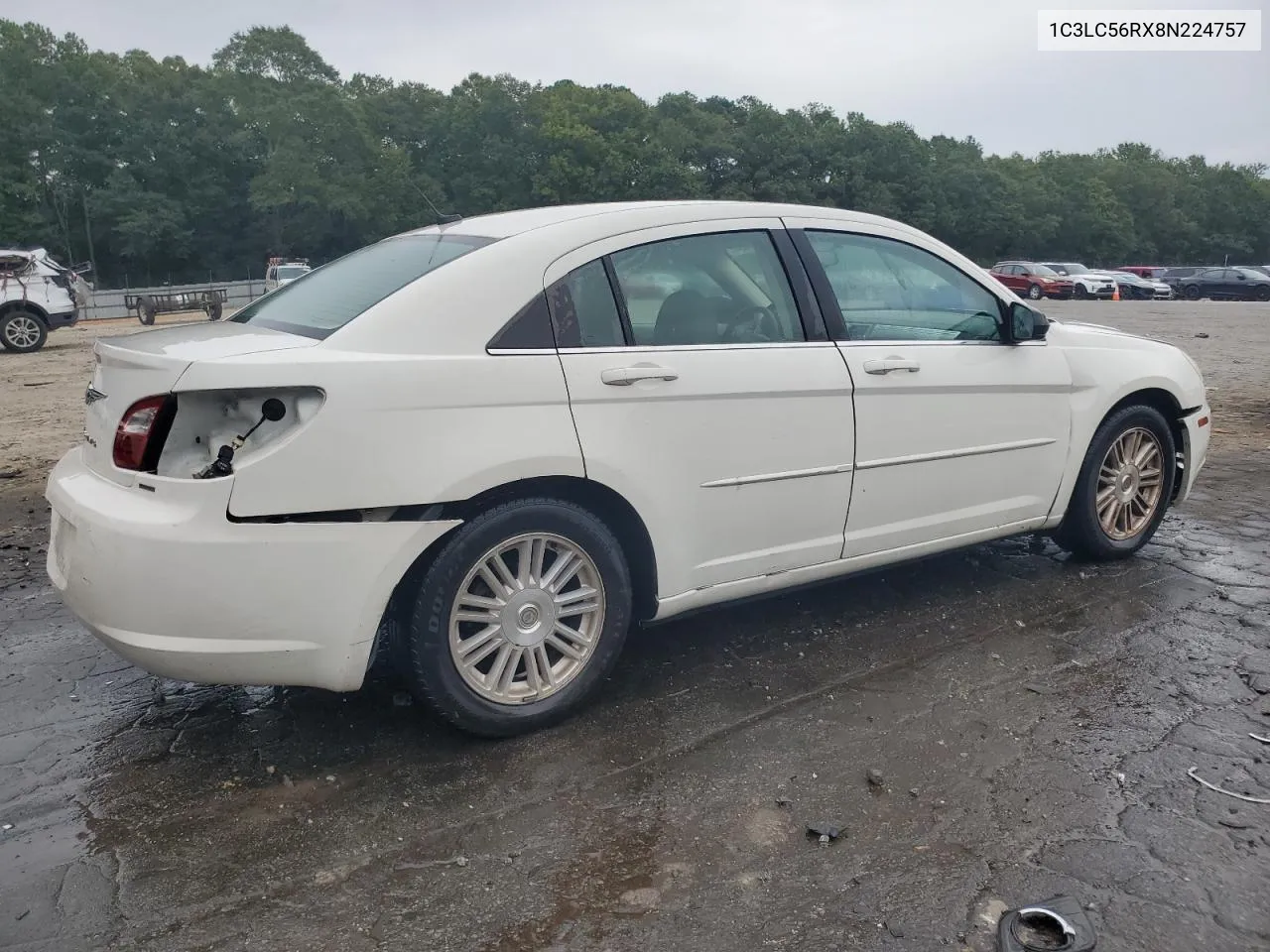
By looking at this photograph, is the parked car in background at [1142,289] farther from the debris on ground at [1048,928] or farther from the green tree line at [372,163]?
the debris on ground at [1048,928]

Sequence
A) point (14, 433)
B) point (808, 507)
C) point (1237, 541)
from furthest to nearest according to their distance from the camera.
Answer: point (14, 433) → point (1237, 541) → point (808, 507)

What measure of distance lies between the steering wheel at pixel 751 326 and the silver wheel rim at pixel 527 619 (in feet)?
3.25

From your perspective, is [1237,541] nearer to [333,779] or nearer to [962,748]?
[962,748]

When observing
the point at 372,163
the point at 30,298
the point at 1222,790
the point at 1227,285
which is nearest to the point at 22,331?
the point at 30,298

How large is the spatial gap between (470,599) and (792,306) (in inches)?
64.7

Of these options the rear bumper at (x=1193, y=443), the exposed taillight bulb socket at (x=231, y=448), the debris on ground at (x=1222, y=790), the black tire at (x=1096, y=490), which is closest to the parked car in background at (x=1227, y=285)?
the rear bumper at (x=1193, y=443)

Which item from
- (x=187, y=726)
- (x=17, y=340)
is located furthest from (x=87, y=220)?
(x=187, y=726)

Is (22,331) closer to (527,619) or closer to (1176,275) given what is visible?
(527,619)

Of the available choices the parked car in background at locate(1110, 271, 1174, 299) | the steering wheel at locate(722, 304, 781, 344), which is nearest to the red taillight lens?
the steering wheel at locate(722, 304, 781, 344)

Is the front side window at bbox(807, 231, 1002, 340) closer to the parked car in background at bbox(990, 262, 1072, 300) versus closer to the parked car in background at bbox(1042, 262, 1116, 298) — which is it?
the parked car in background at bbox(990, 262, 1072, 300)

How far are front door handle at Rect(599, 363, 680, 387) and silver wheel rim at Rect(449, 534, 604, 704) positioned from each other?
539 mm

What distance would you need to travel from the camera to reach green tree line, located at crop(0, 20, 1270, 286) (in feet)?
187

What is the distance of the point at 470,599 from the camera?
3.10 metres

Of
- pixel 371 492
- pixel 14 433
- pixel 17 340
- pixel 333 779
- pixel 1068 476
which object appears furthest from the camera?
pixel 17 340
